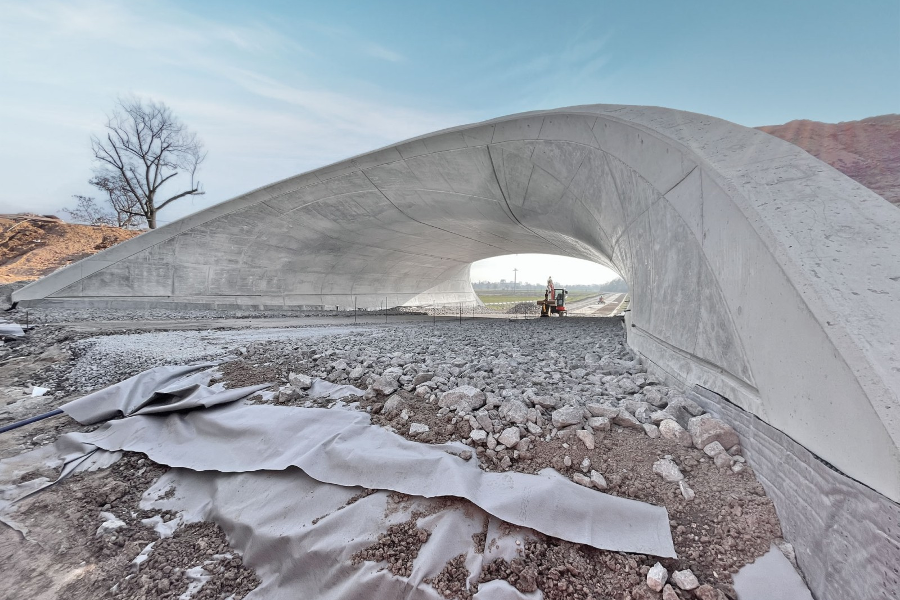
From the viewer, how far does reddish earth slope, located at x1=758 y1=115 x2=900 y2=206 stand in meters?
2.71

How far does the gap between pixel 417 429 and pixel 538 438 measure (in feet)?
2.81

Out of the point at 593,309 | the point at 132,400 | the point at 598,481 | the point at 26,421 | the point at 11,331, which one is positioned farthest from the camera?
the point at 593,309

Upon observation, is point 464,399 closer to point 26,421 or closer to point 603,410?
point 603,410

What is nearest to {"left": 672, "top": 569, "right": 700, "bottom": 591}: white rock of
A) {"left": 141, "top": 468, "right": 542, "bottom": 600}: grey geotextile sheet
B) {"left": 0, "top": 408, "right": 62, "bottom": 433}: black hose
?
{"left": 141, "top": 468, "right": 542, "bottom": 600}: grey geotextile sheet

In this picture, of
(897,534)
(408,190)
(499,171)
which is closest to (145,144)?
(408,190)

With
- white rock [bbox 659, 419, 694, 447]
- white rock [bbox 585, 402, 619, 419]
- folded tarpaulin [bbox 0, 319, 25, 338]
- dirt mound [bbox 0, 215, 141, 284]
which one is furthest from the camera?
dirt mound [bbox 0, 215, 141, 284]

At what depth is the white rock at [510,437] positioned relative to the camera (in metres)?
2.24

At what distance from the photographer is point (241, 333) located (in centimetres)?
743

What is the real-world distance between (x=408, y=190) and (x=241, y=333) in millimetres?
6257

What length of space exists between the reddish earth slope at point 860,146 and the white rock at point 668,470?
2612 millimetres

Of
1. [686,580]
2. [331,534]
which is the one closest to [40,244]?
[331,534]

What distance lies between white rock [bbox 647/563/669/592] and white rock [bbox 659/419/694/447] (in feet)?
3.19

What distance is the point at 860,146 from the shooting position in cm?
314

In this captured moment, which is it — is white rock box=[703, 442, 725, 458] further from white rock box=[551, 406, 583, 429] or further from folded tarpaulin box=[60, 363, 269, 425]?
folded tarpaulin box=[60, 363, 269, 425]
